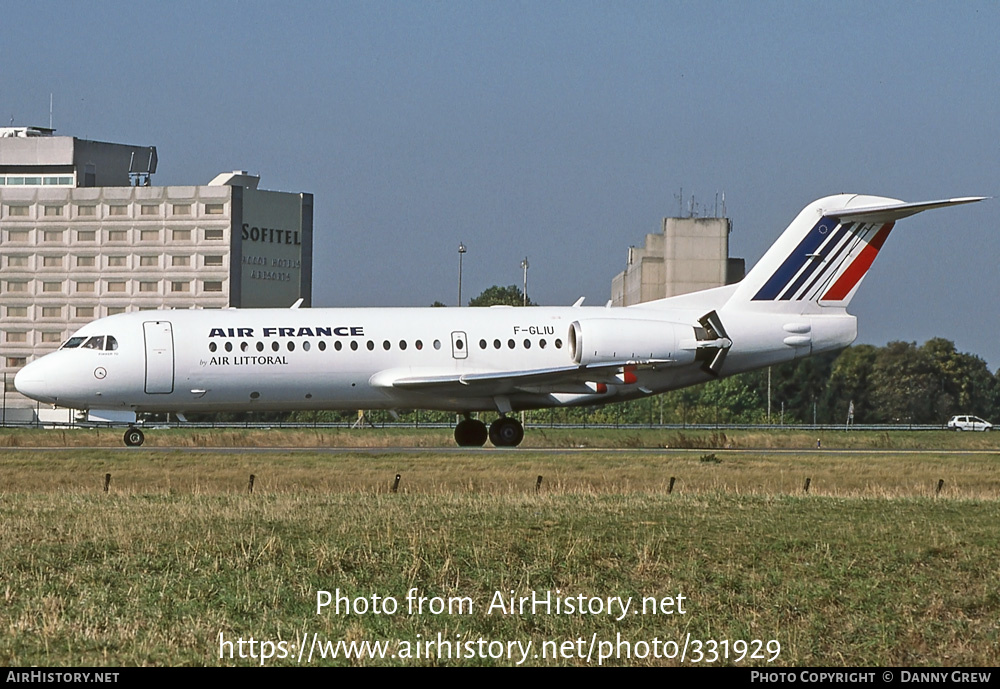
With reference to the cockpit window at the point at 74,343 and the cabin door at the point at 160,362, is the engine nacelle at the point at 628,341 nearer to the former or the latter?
the cabin door at the point at 160,362

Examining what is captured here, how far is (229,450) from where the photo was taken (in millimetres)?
40750

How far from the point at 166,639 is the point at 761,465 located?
78.9ft

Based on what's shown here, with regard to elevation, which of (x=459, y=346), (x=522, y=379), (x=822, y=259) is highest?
(x=822, y=259)

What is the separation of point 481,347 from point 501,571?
24614mm

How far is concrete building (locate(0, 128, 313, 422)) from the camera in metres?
122

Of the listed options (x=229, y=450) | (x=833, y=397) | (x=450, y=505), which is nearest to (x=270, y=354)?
(x=229, y=450)

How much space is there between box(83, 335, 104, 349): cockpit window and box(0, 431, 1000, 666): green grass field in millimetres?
13153

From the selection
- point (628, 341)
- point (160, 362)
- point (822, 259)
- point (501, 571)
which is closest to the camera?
point (501, 571)

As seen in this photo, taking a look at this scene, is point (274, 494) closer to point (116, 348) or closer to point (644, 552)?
point (644, 552)

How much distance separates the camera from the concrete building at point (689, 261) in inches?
4919

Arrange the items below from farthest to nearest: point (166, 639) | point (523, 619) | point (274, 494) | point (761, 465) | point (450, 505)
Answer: point (761, 465)
point (274, 494)
point (450, 505)
point (523, 619)
point (166, 639)

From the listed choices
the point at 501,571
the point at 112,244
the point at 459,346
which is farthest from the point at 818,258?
the point at 112,244

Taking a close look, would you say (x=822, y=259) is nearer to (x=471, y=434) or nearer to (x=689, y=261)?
(x=471, y=434)

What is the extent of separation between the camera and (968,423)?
89875 millimetres
